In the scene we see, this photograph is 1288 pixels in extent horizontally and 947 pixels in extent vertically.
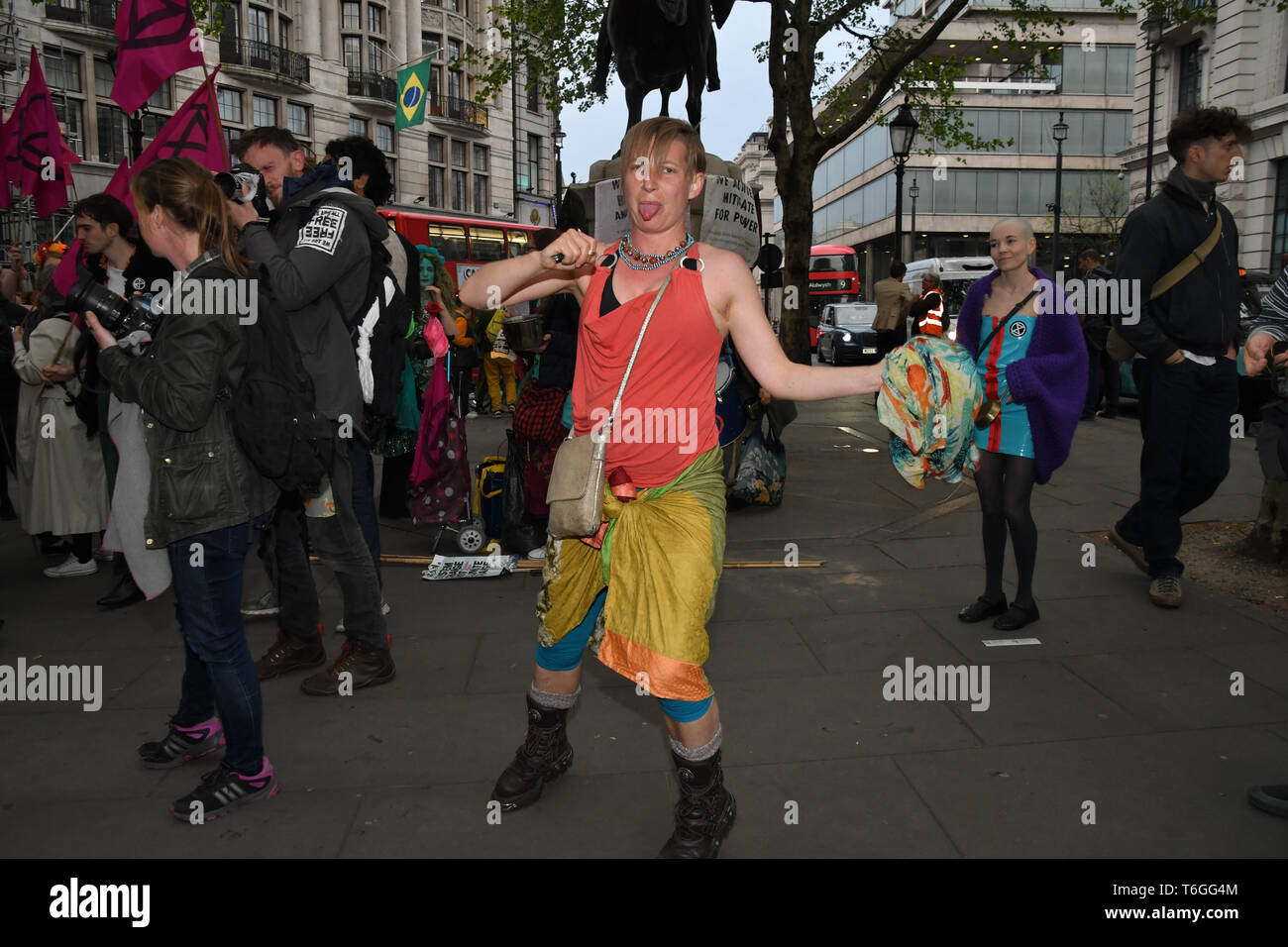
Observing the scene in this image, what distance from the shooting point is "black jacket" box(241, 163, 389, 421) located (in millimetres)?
3549

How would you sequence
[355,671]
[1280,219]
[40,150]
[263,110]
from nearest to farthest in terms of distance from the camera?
[355,671]
[40,150]
[1280,219]
[263,110]

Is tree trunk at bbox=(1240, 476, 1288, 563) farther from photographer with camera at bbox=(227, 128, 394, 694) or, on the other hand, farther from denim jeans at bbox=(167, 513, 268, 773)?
denim jeans at bbox=(167, 513, 268, 773)

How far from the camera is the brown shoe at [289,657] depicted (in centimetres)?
423

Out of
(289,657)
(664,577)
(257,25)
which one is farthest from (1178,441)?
(257,25)

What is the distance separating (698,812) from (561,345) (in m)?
3.67

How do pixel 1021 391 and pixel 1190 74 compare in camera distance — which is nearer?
pixel 1021 391

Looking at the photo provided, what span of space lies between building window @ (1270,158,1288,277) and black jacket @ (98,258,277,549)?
96.8 feet

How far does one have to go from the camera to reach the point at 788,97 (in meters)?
12.9

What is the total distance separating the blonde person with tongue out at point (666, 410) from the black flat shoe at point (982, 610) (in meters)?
2.46

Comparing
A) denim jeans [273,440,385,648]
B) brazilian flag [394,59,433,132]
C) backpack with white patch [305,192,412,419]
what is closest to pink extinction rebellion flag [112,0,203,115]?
backpack with white patch [305,192,412,419]

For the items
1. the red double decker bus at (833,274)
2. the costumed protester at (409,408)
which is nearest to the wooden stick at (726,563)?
the costumed protester at (409,408)

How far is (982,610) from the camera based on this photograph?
4.87 m

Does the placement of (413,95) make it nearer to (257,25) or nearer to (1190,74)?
(257,25)
